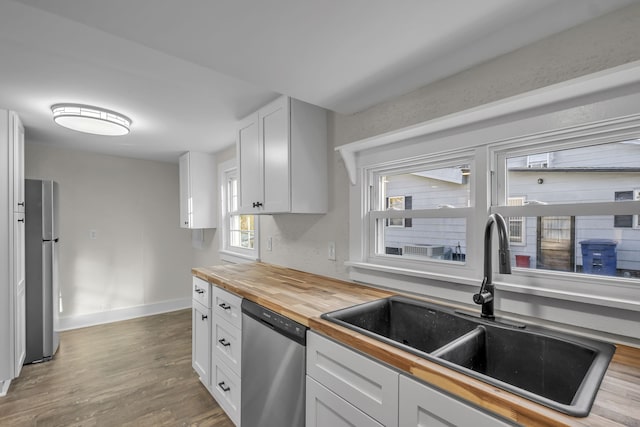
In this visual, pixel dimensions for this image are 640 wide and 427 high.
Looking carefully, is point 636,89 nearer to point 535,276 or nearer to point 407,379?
point 535,276

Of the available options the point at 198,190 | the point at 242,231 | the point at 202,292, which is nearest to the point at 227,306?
the point at 202,292

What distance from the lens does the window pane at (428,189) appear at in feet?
5.17

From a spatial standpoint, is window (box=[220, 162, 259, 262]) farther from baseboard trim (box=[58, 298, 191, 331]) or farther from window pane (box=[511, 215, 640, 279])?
window pane (box=[511, 215, 640, 279])

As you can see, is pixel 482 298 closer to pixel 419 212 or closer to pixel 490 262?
pixel 490 262

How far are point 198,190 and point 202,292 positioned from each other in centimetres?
188

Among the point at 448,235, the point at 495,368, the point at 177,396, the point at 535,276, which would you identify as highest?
the point at 448,235

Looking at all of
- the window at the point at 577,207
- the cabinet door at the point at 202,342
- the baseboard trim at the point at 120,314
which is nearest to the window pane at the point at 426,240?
the window at the point at 577,207

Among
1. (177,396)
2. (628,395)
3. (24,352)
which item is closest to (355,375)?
(628,395)

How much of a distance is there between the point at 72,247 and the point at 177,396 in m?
2.67

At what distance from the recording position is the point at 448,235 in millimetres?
1629

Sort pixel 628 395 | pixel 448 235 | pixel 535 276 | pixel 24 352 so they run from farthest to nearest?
pixel 24 352
pixel 448 235
pixel 535 276
pixel 628 395

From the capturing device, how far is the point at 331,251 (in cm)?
218

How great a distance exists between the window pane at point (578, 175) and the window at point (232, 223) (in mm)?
2661

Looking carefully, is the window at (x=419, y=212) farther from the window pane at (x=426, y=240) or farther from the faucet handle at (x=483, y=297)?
the faucet handle at (x=483, y=297)
